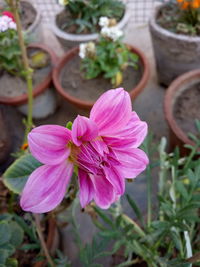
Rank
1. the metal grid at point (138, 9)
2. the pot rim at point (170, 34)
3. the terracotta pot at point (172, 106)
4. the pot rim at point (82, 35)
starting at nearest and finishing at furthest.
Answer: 1. the terracotta pot at point (172, 106)
2. the pot rim at point (170, 34)
3. the pot rim at point (82, 35)
4. the metal grid at point (138, 9)

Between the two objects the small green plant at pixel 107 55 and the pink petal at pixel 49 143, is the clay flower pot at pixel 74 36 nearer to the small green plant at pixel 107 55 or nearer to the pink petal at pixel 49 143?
the small green plant at pixel 107 55

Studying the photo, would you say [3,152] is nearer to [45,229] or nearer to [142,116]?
[45,229]

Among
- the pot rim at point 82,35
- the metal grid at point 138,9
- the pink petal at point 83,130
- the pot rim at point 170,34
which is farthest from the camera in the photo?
the metal grid at point 138,9

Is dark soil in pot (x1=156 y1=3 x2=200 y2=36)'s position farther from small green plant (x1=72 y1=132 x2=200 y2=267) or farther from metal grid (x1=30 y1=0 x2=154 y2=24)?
small green plant (x1=72 y1=132 x2=200 y2=267)

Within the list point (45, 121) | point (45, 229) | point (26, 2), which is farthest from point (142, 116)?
point (26, 2)

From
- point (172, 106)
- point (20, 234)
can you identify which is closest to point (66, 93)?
point (172, 106)

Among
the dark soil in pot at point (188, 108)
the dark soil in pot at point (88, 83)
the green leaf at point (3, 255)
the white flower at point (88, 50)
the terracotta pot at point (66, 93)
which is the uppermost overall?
the green leaf at point (3, 255)

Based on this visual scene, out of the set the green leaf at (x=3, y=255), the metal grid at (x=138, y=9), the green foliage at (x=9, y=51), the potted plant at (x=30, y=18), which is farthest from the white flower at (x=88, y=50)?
the green leaf at (x=3, y=255)

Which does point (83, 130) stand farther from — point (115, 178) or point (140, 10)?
point (140, 10)
